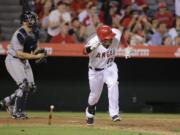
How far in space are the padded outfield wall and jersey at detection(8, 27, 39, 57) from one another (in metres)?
3.74

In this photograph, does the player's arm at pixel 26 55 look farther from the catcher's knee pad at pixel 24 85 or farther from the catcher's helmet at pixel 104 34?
the catcher's helmet at pixel 104 34

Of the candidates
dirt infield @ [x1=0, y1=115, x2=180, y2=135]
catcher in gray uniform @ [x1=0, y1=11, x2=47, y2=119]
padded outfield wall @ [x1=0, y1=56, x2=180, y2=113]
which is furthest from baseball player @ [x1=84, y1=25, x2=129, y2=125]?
padded outfield wall @ [x1=0, y1=56, x2=180, y2=113]

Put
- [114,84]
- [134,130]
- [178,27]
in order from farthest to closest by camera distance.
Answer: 1. [178,27]
2. [114,84]
3. [134,130]

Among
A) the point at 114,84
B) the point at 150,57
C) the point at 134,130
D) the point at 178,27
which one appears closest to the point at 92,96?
the point at 114,84

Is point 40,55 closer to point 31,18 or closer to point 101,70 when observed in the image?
point 31,18

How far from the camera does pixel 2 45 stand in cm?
1450

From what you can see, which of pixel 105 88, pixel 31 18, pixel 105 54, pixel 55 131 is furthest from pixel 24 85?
pixel 105 88

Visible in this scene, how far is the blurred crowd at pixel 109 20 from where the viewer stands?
15.0 meters

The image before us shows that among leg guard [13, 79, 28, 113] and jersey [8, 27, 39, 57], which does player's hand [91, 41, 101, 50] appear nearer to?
jersey [8, 27, 39, 57]

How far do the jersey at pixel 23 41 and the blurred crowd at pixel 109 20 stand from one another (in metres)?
3.22

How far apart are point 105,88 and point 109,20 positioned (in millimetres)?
1820

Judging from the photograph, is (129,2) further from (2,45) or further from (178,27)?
(2,45)

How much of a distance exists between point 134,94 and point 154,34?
1.66m

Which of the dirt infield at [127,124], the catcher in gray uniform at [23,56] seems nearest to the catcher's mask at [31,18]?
the catcher in gray uniform at [23,56]
